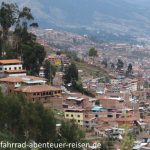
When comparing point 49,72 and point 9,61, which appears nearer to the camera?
point 9,61

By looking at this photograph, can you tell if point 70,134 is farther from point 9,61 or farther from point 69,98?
point 9,61

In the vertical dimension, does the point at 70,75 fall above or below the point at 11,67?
below

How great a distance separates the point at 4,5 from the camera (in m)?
39.9

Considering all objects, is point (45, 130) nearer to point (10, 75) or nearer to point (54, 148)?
point (54, 148)

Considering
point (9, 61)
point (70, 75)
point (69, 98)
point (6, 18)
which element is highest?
point (6, 18)

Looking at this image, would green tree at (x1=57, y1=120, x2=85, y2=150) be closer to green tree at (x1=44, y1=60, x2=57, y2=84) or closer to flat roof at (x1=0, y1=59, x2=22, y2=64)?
flat roof at (x1=0, y1=59, x2=22, y2=64)

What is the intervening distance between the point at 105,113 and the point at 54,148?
45.8 ft

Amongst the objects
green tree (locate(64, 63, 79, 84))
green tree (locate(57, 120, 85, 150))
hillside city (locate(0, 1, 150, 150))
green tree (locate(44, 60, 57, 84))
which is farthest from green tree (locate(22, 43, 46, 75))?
green tree (locate(57, 120, 85, 150))

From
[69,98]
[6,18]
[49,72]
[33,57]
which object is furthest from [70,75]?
[6,18]

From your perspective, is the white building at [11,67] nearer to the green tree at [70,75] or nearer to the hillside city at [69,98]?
the hillside city at [69,98]

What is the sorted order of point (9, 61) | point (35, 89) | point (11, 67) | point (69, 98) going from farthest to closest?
point (9, 61), point (11, 67), point (69, 98), point (35, 89)

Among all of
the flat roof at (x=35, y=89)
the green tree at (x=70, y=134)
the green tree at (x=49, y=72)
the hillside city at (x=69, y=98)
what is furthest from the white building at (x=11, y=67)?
the green tree at (x=70, y=134)

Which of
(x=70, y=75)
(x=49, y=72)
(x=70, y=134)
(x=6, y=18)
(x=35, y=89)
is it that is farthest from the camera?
(x=70, y=75)

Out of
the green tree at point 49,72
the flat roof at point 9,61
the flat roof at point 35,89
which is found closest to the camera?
the flat roof at point 35,89
